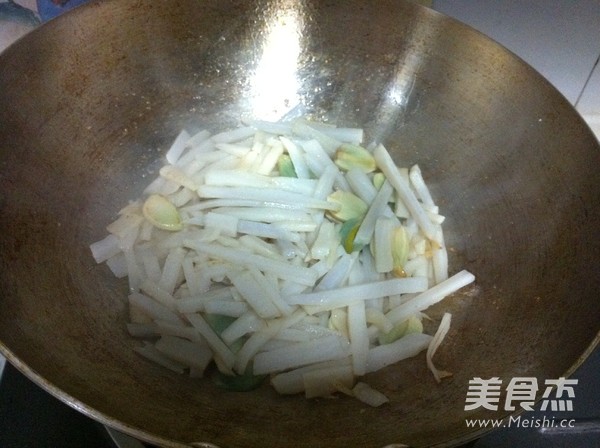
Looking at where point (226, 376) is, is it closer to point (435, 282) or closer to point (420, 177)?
point (435, 282)

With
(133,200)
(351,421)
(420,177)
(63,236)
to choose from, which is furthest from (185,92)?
(351,421)

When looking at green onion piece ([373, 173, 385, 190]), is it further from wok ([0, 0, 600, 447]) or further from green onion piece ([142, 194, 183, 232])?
green onion piece ([142, 194, 183, 232])

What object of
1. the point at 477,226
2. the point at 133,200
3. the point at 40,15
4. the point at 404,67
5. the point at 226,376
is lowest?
the point at 226,376

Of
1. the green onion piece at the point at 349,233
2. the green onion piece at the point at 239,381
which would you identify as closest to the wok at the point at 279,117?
the green onion piece at the point at 239,381

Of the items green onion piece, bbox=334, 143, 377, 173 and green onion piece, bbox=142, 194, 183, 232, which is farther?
green onion piece, bbox=334, 143, 377, 173

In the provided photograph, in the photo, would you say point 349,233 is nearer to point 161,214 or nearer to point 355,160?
point 355,160

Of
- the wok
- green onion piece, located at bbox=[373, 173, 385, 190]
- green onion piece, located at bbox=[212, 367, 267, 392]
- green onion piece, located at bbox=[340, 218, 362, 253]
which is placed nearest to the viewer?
the wok

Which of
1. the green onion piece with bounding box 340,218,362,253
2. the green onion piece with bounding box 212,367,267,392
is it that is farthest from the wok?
the green onion piece with bounding box 340,218,362,253
